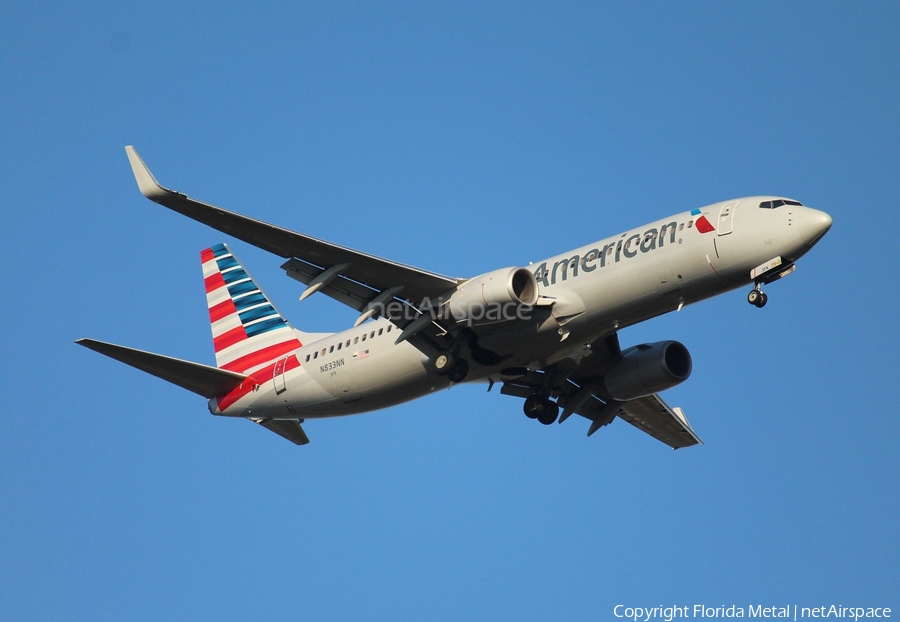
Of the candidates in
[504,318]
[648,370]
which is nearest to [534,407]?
[648,370]

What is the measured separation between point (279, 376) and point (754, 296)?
15.4 metres

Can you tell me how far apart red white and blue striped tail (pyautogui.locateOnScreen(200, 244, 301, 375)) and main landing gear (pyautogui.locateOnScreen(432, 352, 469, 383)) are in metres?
7.45

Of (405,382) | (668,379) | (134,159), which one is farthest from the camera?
(668,379)

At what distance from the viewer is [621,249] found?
95.2 feet

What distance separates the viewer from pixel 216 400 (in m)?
35.0

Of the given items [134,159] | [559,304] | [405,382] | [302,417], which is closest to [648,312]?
[559,304]

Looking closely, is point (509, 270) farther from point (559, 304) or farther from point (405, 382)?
point (405, 382)

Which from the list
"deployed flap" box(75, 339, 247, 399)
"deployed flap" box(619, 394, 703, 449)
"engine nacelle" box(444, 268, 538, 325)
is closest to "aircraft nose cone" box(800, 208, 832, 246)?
"engine nacelle" box(444, 268, 538, 325)

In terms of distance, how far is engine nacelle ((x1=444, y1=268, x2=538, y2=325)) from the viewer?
28.6 metres

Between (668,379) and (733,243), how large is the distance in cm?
714

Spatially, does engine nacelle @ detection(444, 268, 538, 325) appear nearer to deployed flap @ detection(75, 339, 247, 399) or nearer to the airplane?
the airplane

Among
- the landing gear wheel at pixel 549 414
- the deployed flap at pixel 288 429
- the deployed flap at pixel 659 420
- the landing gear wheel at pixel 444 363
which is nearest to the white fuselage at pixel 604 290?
the landing gear wheel at pixel 444 363

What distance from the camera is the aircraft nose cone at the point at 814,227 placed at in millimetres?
27141

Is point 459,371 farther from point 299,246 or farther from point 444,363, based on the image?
point 299,246
